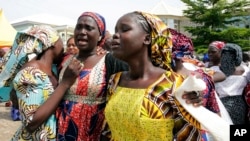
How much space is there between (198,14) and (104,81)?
25596 mm

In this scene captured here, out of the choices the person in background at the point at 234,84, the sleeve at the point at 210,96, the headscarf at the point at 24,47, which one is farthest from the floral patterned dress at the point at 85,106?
the person in background at the point at 234,84

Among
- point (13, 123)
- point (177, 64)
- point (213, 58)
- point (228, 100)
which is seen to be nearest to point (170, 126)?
point (177, 64)

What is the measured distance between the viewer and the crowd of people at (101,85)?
1768mm

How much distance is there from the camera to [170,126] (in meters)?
1.78

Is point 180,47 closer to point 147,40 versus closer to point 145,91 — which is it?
point 147,40

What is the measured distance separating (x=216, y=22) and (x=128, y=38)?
2536 centimetres

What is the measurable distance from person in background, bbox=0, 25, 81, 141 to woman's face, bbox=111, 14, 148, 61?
362 millimetres

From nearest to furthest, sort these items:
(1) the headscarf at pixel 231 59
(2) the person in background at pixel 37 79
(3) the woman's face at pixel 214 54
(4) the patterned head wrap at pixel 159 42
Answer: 1. (4) the patterned head wrap at pixel 159 42
2. (2) the person in background at pixel 37 79
3. (1) the headscarf at pixel 231 59
4. (3) the woman's face at pixel 214 54

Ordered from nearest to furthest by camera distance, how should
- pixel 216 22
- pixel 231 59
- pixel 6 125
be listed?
pixel 231 59, pixel 6 125, pixel 216 22

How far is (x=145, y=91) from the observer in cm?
181

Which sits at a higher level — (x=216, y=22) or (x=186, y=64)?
(x=186, y=64)

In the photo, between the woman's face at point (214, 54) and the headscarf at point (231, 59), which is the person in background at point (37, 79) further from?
the woman's face at point (214, 54)

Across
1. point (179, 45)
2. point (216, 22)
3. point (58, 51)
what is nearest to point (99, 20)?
point (58, 51)

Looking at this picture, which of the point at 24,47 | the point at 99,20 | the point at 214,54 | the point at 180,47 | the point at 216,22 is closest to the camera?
the point at 99,20
